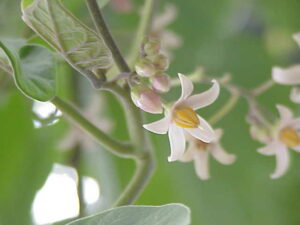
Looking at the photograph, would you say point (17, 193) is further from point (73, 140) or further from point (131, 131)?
point (131, 131)

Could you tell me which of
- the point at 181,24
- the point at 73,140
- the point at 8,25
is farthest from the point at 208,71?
the point at 8,25

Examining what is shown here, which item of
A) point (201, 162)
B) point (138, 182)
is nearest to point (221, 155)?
point (201, 162)

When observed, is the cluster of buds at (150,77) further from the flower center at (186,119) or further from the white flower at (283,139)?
the white flower at (283,139)

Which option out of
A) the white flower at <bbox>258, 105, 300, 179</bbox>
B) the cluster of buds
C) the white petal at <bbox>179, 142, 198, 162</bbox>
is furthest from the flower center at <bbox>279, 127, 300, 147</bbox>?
the cluster of buds

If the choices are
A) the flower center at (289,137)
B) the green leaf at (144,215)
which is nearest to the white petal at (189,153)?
the flower center at (289,137)

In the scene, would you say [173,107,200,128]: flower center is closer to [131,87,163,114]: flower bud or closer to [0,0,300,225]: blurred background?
[131,87,163,114]: flower bud
